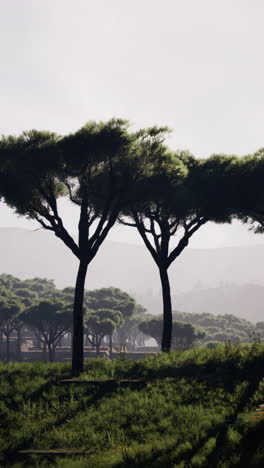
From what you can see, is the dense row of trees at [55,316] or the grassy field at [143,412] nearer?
the grassy field at [143,412]

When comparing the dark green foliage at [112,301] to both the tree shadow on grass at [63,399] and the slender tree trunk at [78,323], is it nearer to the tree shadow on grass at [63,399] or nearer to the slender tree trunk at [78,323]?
the slender tree trunk at [78,323]

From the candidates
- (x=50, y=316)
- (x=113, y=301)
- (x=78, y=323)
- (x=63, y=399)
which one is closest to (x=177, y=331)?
(x=113, y=301)

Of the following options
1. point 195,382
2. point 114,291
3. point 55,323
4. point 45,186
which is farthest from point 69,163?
point 114,291

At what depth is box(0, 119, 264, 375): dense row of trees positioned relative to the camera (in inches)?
859

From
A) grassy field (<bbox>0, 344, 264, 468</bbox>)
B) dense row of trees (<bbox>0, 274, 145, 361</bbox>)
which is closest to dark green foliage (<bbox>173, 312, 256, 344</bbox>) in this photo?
dense row of trees (<bbox>0, 274, 145, 361</bbox>)

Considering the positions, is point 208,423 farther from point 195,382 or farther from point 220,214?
point 220,214

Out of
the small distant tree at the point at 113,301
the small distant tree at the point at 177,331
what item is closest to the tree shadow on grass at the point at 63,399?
the small distant tree at the point at 177,331

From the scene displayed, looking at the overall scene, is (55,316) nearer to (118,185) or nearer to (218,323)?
(118,185)

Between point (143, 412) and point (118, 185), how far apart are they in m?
11.9

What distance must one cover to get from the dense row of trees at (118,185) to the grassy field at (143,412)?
3.08 metres

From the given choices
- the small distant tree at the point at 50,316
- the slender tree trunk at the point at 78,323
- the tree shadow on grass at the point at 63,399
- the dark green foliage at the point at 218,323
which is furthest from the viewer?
the dark green foliage at the point at 218,323

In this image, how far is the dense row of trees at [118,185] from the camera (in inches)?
859

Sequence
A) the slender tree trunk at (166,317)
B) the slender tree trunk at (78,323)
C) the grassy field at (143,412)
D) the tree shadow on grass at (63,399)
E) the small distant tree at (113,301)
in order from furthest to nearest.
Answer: the small distant tree at (113,301)
the slender tree trunk at (166,317)
the slender tree trunk at (78,323)
the tree shadow on grass at (63,399)
the grassy field at (143,412)

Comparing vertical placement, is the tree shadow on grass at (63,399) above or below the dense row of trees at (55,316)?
below
